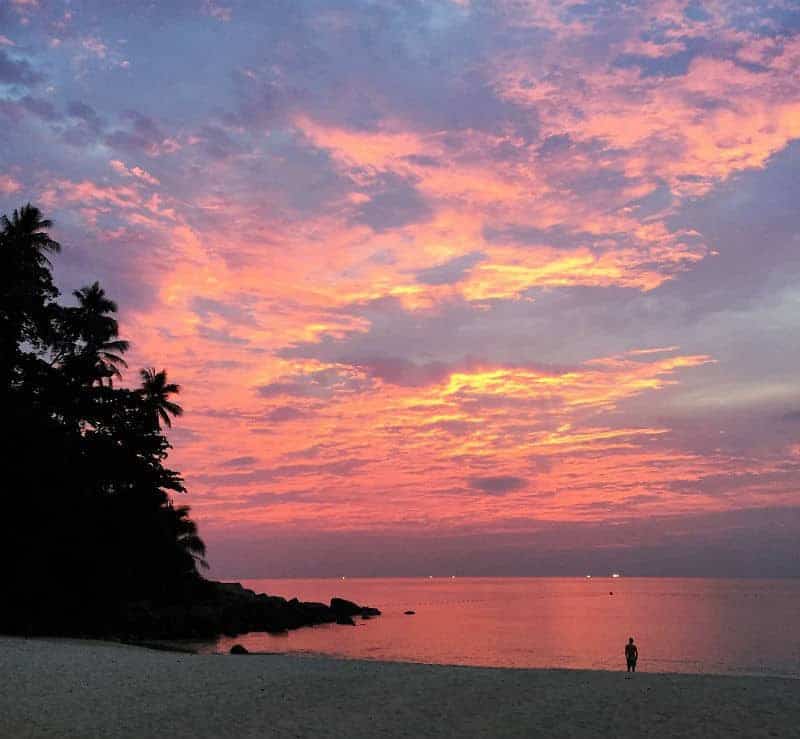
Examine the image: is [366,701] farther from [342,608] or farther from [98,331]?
[342,608]

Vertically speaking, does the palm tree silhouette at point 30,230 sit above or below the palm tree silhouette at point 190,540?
above

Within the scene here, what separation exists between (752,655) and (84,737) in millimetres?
55582

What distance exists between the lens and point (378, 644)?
217 ft

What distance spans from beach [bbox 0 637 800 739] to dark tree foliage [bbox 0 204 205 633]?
13.0 m

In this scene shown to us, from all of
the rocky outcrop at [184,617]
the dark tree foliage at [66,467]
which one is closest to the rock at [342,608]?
the rocky outcrop at [184,617]

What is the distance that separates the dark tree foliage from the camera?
113 ft

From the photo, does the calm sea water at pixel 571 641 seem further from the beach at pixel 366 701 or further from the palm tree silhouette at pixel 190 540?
the beach at pixel 366 701

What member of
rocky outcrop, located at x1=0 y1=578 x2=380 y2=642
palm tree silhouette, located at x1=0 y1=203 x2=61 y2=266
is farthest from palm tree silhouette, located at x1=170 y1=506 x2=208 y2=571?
palm tree silhouette, located at x1=0 y1=203 x2=61 y2=266

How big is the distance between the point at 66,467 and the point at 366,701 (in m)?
24.5

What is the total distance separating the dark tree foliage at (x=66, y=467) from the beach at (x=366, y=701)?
42.8ft

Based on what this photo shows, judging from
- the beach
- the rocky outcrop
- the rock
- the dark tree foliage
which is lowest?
the rock

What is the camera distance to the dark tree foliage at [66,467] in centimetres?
3450

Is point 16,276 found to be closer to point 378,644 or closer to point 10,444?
point 10,444

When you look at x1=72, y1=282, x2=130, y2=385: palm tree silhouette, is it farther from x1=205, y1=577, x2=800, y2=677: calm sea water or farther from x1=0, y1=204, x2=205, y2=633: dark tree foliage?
x1=205, y1=577, x2=800, y2=677: calm sea water
